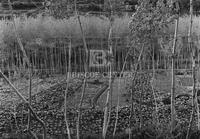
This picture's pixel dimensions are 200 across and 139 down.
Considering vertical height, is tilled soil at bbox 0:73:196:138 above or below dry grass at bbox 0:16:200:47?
below

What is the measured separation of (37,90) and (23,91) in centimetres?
37

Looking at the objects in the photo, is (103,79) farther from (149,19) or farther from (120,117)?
(149,19)

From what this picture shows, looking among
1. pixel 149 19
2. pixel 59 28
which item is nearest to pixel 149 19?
pixel 149 19

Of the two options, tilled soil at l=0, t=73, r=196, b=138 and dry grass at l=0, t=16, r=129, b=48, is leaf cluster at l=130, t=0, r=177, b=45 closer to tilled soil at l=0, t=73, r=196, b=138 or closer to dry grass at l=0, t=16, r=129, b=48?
tilled soil at l=0, t=73, r=196, b=138

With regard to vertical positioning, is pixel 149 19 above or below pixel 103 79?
above

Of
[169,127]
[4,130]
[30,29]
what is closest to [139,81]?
[169,127]

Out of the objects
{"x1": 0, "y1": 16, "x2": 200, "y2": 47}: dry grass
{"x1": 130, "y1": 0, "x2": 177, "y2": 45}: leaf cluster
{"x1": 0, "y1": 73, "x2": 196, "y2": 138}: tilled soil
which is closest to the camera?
{"x1": 130, "y1": 0, "x2": 177, "y2": 45}: leaf cluster

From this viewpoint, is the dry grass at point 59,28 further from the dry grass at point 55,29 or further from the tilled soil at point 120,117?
the tilled soil at point 120,117

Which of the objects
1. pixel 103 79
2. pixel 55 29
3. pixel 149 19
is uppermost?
pixel 149 19

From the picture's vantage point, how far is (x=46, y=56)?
28.9 ft

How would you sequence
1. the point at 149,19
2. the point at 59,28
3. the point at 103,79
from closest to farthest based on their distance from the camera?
the point at 149,19 < the point at 103,79 < the point at 59,28

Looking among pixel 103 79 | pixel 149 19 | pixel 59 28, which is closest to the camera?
pixel 149 19

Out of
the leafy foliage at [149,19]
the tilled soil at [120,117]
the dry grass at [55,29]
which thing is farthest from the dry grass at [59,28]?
the leafy foliage at [149,19]

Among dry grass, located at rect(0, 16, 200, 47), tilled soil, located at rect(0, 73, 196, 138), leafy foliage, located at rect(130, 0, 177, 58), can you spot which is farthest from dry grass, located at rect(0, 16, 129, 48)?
leafy foliage, located at rect(130, 0, 177, 58)
